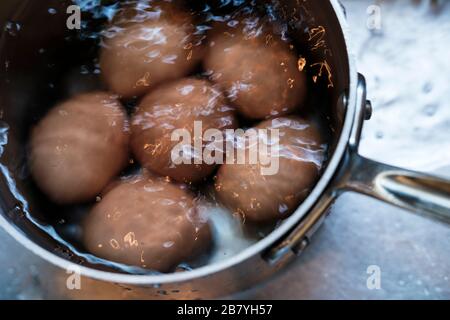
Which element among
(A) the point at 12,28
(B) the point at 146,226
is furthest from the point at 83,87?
(B) the point at 146,226

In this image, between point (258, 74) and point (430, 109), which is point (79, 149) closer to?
point (258, 74)

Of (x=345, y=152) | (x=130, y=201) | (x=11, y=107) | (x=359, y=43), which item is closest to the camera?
(x=345, y=152)

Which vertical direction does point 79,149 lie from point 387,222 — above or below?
above

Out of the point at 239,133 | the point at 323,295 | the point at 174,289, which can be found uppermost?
the point at 239,133

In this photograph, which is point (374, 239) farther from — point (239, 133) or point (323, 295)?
point (239, 133)

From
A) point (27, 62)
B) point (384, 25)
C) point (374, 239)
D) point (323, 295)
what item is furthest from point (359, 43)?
point (27, 62)

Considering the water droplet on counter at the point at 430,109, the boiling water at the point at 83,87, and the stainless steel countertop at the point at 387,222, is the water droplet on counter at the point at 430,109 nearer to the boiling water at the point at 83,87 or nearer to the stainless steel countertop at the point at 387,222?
the stainless steel countertop at the point at 387,222

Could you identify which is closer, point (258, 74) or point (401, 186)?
point (401, 186)
